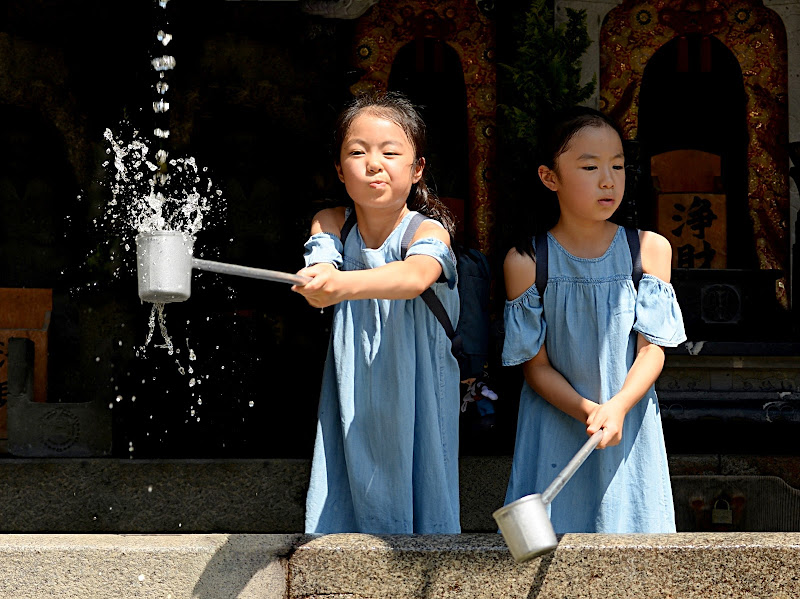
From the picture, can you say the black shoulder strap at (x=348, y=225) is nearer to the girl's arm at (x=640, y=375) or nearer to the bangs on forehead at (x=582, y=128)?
the bangs on forehead at (x=582, y=128)

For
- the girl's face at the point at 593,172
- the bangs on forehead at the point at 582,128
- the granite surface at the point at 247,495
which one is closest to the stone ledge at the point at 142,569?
the girl's face at the point at 593,172

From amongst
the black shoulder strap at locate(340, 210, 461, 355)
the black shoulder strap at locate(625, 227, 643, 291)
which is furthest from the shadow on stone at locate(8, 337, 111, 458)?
the black shoulder strap at locate(625, 227, 643, 291)

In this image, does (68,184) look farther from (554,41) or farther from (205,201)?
(554,41)

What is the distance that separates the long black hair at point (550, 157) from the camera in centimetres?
338

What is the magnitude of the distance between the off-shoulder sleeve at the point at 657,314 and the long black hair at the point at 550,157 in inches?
14.6

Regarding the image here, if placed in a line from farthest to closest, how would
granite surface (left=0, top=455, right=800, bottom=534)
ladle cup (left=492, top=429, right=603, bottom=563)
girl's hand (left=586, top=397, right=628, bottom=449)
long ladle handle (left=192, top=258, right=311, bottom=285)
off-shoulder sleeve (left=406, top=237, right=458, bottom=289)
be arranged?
granite surface (left=0, top=455, right=800, bottom=534), off-shoulder sleeve (left=406, top=237, right=458, bottom=289), girl's hand (left=586, top=397, right=628, bottom=449), long ladle handle (left=192, top=258, right=311, bottom=285), ladle cup (left=492, top=429, right=603, bottom=563)

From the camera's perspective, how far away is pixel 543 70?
223 inches

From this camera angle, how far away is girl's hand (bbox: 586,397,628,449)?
3037mm

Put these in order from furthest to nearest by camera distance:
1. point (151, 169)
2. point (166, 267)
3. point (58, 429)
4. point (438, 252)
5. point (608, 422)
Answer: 1. point (151, 169)
2. point (58, 429)
3. point (438, 252)
4. point (608, 422)
5. point (166, 267)

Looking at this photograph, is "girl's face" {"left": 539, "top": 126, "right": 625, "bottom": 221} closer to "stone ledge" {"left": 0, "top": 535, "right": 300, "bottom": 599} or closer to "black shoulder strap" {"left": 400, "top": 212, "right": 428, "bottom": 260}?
"black shoulder strap" {"left": 400, "top": 212, "right": 428, "bottom": 260}

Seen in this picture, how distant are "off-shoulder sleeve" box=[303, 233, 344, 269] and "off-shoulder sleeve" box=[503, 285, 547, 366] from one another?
0.56 metres

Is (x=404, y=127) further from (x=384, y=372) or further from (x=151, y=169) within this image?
(x=151, y=169)

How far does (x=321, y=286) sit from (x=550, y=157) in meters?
1.07

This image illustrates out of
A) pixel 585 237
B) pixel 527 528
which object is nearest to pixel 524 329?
pixel 585 237
